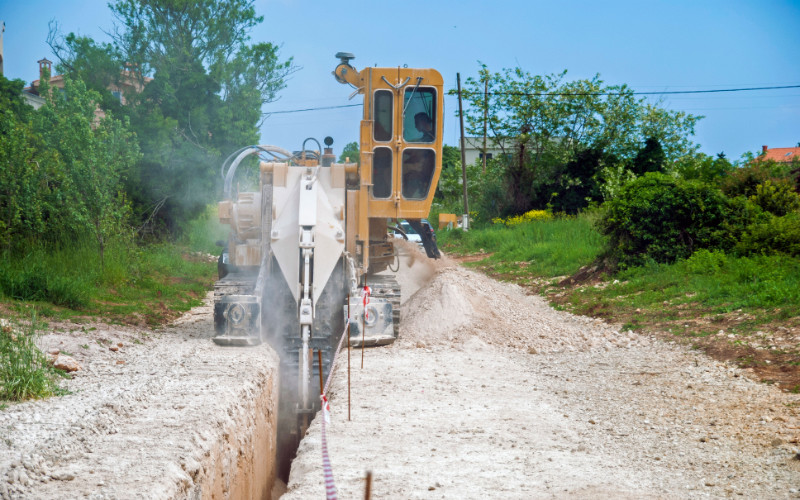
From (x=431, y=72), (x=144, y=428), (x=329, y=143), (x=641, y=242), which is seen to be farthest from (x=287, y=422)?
(x=641, y=242)

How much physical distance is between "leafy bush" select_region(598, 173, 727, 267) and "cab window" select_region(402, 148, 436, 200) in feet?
25.5

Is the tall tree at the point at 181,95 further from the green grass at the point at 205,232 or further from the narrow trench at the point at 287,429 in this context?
the narrow trench at the point at 287,429

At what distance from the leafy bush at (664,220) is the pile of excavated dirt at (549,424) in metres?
5.92

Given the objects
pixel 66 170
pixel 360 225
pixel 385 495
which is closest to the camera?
pixel 385 495

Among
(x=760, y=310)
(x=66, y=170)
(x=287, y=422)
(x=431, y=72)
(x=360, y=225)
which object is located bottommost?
(x=287, y=422)

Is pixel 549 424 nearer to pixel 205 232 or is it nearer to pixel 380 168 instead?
pixel 380 168

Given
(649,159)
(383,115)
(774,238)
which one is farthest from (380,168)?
(649,159)

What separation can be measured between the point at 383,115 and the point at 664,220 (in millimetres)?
8945

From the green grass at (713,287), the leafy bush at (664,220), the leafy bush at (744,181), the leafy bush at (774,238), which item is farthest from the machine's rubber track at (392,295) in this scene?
the leafy bush at (744,181)

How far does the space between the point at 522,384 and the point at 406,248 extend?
38.7ft

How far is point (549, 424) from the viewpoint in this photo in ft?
21.7

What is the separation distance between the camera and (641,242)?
1703 centimetres

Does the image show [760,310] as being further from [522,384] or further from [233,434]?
[233,434]

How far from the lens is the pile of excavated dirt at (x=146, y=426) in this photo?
4328 mm
